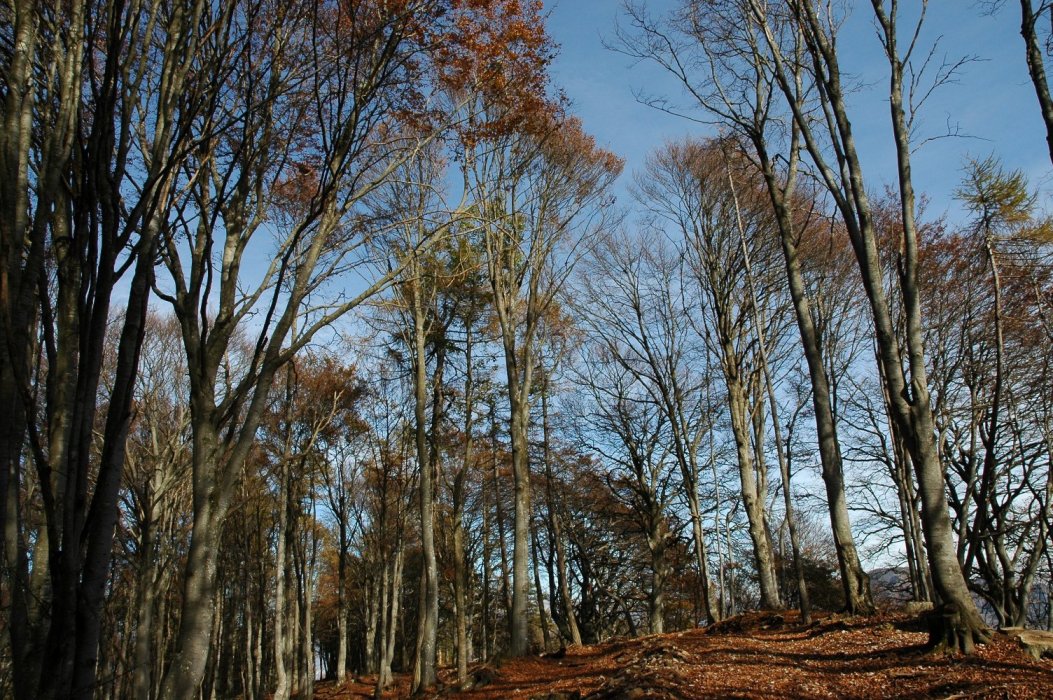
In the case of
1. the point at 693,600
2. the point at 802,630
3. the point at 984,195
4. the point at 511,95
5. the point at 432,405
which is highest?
the point at 511,95

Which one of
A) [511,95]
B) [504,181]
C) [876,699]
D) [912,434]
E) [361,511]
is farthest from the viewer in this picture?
[361,511]

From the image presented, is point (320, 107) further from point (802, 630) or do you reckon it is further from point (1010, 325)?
point (1010, 325)

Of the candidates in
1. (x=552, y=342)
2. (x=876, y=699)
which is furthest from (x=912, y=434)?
(x=552, y=342)

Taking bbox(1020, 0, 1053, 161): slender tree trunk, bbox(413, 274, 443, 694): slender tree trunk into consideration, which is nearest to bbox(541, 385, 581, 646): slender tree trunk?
bbox(413, 274, 443, 694): slender tree trunk

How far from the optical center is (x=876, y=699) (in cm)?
536

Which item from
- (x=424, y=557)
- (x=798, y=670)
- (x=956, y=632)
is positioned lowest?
(x=798, y=670)

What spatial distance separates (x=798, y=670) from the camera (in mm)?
6586

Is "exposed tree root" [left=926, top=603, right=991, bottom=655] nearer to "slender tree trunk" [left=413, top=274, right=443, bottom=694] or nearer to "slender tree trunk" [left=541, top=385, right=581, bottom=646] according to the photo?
"slender tree trunk" [left=413, top=274, right=443, bottom=694]

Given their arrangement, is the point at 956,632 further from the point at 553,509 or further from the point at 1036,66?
the point at 553,509

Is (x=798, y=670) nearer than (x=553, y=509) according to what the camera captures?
Yes

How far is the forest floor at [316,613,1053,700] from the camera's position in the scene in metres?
5.38

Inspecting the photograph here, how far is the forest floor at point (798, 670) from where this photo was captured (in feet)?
17.7

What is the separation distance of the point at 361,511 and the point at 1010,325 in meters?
17.5

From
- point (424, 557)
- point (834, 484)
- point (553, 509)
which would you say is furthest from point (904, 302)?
point (553, 509)
